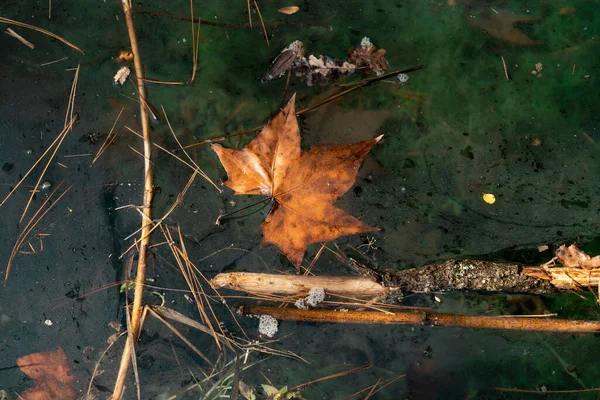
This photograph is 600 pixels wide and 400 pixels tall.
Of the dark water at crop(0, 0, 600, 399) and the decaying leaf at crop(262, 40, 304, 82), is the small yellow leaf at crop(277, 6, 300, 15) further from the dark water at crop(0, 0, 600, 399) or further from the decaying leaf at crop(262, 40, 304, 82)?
the decaying leaf at crop(262, 40, 304, 82)

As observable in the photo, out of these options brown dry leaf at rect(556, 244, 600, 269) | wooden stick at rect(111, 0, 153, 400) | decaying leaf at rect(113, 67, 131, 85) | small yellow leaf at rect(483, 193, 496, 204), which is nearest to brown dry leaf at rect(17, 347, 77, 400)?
wooden stick at rect(111, 0, 153, 400)

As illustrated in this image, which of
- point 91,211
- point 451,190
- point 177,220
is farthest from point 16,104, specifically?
point 451,190

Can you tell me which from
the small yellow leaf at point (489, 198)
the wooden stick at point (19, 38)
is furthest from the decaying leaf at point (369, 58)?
the wooden stick at point (19, 38)

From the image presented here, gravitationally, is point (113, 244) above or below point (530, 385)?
above

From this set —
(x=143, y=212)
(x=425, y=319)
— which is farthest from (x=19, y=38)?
(x=425, y=319)

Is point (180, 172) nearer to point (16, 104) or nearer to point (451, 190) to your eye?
point (16, 104)

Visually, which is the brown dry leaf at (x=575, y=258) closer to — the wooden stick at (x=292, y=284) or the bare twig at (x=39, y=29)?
the wooden stick at (x=292, y=284)
